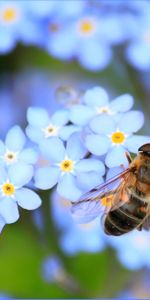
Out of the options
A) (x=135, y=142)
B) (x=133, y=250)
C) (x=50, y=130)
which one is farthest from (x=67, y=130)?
(x=133, y=250)

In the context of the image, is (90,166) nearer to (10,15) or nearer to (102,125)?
(102,125)

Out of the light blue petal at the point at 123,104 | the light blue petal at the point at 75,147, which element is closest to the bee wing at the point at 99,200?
the light blue petal at the point at 75,147

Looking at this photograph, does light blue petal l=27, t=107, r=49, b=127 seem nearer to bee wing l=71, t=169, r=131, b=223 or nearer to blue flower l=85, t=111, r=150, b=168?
blue flower l=85, t=111, r=150, b=168

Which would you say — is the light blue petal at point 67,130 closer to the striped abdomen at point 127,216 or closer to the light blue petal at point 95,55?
the striped abdomen at point 127,216

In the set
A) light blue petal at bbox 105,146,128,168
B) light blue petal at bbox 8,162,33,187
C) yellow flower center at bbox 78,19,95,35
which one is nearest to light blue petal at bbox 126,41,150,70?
yellow flower center at bbox 78,19,95,35

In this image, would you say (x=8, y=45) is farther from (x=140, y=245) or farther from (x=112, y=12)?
(x=140, y=245)

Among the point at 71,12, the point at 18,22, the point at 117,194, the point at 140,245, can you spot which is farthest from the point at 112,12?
the point at 117,194
